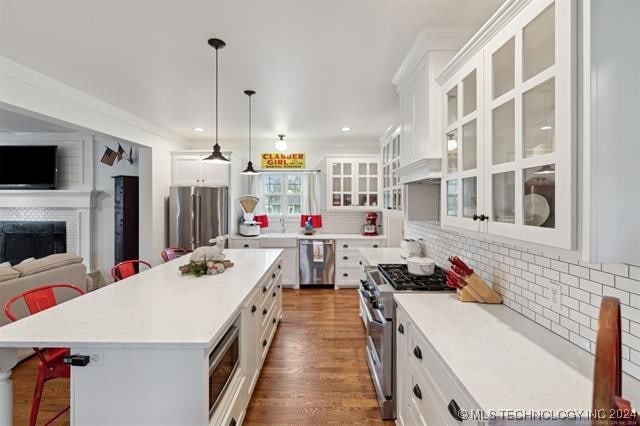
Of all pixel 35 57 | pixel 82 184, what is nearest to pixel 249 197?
pixel 82 184

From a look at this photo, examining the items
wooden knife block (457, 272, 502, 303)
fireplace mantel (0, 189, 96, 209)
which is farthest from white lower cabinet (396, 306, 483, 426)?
fireplace mantel (0, 189, 96, 209)

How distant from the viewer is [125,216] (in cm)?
478

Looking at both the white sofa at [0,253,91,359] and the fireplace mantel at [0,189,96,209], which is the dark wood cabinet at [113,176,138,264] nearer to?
the fireplace mantel at [0,189,96,209]

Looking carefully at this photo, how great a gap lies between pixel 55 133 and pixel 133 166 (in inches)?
52.5

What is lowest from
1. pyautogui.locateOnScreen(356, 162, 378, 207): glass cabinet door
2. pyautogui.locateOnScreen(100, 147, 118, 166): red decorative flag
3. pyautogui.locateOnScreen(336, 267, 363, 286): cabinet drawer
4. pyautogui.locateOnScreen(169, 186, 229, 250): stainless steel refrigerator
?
pyautogui.locateOnScreen(336, 267, 363, 286): cabinet drawer

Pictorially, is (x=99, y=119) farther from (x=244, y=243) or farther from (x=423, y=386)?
(x=423, y=386)

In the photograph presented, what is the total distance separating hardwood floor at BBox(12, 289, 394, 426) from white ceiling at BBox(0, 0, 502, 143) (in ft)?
8.70

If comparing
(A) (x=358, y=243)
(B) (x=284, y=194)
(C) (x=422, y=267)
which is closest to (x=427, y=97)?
(C) (x=422, y=267)

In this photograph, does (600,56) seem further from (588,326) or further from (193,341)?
(193,341)

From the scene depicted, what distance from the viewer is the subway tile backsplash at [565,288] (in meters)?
1.04

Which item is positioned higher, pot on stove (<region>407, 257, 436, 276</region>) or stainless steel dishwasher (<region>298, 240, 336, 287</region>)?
pot on stove (<region>407, 257, 436, 276</region>)

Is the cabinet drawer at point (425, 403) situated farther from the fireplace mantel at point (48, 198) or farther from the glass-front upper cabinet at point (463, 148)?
the fireplace mantel at point (48, 198)

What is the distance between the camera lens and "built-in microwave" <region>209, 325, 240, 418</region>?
146 cm

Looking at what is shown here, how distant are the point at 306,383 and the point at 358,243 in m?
2.91
